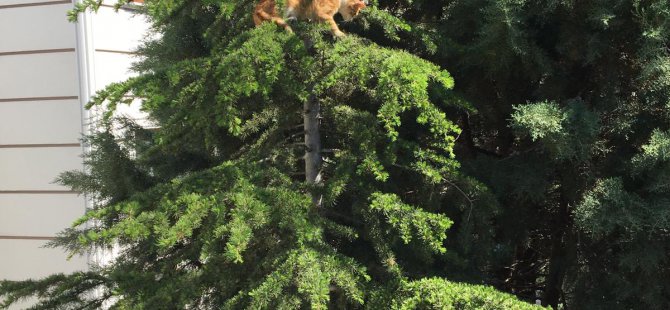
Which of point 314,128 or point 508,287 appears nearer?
point 314,128

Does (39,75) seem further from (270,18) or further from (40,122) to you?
(270,18)

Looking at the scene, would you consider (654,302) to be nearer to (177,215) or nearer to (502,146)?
(502,146)

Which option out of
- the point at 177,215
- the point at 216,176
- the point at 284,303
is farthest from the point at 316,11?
the point at 284,303

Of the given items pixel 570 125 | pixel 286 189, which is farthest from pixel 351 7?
pixel 570 125

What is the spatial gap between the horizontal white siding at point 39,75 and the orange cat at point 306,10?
7.31ft

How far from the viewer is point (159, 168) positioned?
8.86 ft

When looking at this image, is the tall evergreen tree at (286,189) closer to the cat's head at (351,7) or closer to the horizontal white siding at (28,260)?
the cat's head at (351,7)

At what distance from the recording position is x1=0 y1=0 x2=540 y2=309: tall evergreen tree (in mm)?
1907

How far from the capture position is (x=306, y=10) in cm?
213

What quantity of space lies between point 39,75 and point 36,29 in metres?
0.28

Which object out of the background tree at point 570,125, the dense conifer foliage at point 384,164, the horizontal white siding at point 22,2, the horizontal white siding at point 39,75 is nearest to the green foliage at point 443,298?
the dense conifer foliage at point 384,164

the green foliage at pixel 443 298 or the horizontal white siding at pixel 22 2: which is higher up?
the horizontal white siding at pixel 22 2

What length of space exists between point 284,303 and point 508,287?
1.46 m

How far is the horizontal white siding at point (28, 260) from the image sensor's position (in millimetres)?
4004
